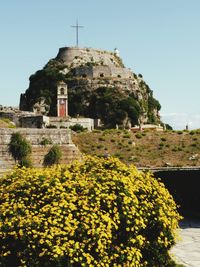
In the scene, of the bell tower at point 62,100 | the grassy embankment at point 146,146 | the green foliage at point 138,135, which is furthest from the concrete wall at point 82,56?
the grassy embankment at point 146,146

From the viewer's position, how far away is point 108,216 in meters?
7.89

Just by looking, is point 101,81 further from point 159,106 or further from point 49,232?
point 49,232

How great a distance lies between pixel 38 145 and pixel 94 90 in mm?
57532

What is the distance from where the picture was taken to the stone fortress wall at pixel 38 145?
21733 millimetres

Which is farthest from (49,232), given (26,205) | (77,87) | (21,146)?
(77,87)

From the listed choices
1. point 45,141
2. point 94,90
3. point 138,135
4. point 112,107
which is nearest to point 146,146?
point 138,135

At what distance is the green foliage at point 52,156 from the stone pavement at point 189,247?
8.62 metres

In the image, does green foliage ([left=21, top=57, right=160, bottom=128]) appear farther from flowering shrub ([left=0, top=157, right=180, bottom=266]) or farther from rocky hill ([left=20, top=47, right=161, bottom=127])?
flowering shrub ([left=0, top=157, right=180, bottom=266])

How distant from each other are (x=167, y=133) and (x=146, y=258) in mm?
36834

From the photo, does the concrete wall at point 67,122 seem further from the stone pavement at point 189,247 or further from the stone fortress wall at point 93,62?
the stone pavement at point 189,247

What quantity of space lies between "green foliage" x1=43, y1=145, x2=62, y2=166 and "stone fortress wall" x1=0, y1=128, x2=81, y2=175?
0.20m

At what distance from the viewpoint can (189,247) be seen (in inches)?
503

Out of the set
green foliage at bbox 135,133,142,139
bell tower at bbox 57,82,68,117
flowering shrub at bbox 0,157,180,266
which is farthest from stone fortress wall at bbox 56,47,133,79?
flowering shrub at bbox 0,157,180,266

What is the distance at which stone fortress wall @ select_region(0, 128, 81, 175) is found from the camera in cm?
2173
